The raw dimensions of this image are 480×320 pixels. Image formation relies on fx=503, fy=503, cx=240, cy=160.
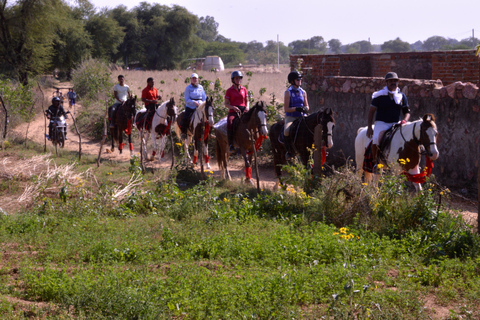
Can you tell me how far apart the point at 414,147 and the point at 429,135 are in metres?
0.45

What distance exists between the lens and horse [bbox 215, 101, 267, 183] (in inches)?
404

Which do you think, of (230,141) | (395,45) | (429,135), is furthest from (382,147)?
(395,45)

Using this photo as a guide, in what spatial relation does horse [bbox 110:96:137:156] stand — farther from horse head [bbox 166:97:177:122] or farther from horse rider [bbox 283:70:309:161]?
horse rider [bbox 283:70:309:161]

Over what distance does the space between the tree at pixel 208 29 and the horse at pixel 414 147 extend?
11048cm

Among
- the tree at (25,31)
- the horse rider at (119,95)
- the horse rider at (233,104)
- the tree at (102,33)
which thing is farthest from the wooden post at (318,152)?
the tree at (102,33)

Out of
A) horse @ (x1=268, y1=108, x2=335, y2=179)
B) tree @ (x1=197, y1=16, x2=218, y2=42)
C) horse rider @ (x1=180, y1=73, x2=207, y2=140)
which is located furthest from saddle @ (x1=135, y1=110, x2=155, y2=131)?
tree @ (x1=197, y1=16, x2=218, y2=42)

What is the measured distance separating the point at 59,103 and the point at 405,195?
12.5 metres

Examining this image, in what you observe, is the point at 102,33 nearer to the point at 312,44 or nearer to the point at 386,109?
the point at 386,109

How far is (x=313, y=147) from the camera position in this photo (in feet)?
29.6

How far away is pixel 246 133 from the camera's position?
10711 mm

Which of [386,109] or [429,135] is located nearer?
[429,135]

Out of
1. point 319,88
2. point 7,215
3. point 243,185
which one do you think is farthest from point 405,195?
point 319,88

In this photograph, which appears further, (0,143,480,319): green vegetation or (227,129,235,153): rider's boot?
(227,129,235,153): rider's boot

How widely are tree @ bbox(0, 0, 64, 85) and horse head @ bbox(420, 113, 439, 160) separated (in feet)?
78.3
